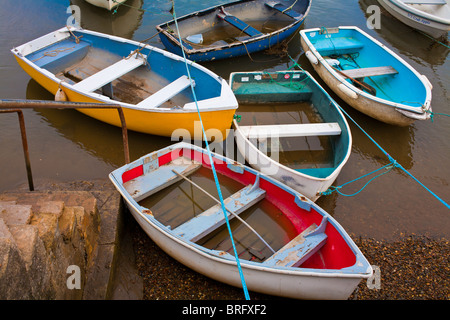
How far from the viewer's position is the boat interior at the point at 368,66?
781cm

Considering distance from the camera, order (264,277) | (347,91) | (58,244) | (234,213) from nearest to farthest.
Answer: (58,244)
(264,277)
(234,213)
(347,91)

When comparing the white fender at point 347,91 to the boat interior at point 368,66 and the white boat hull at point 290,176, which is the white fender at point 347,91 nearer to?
the boat interior at point 368,66

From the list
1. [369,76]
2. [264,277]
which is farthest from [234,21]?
[264,277]

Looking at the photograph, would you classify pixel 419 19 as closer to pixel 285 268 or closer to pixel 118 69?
pixel 118 69

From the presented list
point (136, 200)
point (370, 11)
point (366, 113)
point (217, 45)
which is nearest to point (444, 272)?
point (366, 113)

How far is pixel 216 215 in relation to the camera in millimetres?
5145

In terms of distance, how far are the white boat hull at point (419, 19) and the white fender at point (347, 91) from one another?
15.3ft

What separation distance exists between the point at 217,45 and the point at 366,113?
401 cm

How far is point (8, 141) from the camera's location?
281 inches

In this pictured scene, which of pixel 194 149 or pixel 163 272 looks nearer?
pixel 163 272

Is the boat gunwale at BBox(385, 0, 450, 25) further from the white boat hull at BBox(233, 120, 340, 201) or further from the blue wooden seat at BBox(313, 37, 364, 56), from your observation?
the white boat hull at BBox(233, 120, 340, 201)

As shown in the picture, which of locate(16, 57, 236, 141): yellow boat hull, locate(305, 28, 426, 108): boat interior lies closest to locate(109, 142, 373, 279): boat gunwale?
locate(16, 57, 236, 141): yellow boat hull

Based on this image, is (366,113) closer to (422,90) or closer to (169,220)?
(422,90)

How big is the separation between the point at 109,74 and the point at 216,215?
13.3 ft
